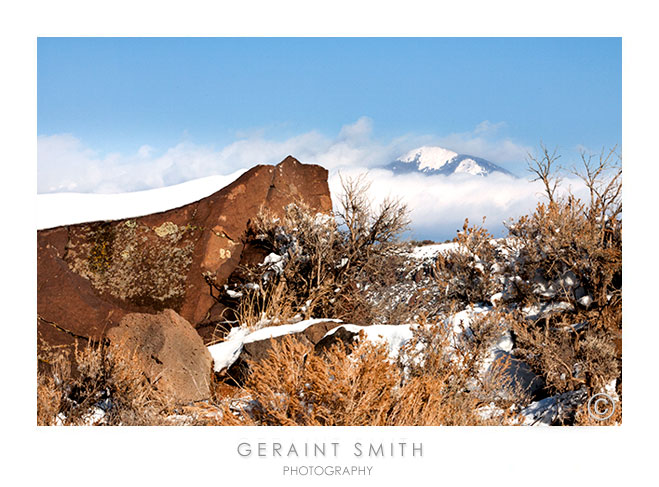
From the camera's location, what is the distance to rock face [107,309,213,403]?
448cm

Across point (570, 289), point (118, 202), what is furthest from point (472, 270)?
point (118, 202)

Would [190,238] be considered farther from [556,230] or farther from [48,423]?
[556,230]

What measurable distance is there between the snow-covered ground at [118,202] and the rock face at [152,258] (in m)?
0.08

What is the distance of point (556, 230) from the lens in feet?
18.4

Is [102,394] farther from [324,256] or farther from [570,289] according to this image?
[570,289]

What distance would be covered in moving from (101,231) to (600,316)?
4820 mm

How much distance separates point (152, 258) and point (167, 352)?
180 centimetres

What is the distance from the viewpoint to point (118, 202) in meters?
6.16

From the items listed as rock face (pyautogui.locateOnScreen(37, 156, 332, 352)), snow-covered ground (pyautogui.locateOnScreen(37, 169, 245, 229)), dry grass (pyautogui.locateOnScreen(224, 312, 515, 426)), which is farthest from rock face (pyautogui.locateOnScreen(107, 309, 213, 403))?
snow-covered ground (pyautogui.locateOnScreen(37, 169, 245, 229))

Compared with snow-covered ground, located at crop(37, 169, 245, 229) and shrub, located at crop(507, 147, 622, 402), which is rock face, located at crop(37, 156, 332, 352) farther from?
shrub, located at crop(507, 147, 622, 402)

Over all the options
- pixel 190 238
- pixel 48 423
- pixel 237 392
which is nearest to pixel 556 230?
pixel 237 392

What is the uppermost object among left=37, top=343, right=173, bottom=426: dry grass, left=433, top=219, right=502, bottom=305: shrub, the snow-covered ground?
the snow-covered ground

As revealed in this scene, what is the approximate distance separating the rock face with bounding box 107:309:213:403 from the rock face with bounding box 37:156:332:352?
558 mm

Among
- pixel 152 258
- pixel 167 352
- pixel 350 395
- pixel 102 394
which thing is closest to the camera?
pixel 350 395
